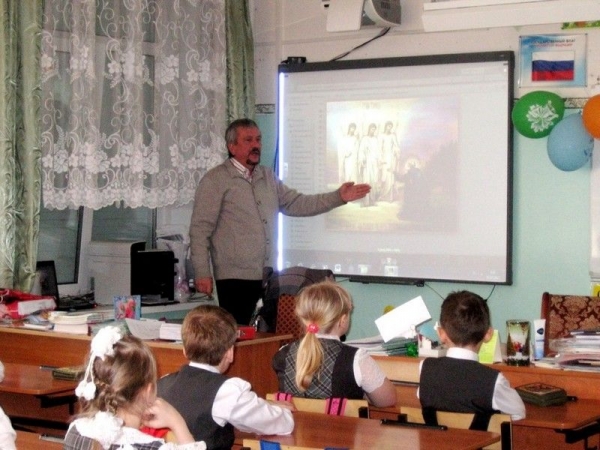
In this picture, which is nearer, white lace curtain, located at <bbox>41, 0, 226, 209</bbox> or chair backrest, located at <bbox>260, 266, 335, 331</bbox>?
chair backrest, located at <bbox>260, 266, 335, 331</bbox>

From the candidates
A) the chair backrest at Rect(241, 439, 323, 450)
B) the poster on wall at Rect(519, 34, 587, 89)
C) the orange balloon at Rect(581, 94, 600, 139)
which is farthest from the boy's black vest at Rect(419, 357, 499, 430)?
the poster on wall at Rect(519, 34, 587, 89)

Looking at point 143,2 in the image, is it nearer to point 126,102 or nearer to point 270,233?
point 126,102

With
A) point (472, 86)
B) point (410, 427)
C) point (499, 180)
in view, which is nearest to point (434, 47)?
point (472, 86)

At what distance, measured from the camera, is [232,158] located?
5930mm

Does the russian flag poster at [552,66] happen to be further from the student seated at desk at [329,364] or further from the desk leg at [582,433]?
the desk leg at [582,433]

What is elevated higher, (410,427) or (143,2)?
(143,2)

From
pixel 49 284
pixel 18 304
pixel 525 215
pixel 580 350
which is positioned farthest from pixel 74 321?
pixel 525 215

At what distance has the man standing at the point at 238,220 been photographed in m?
A: 5.87

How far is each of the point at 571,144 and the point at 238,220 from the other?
192cm

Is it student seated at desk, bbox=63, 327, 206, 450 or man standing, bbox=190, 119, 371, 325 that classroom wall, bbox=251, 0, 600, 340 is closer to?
man standing, bbox=190, 119, 371, 325

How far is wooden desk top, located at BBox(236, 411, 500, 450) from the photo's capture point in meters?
2.99

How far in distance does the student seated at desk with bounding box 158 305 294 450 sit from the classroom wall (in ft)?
9.15

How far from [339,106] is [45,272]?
211 centimetres

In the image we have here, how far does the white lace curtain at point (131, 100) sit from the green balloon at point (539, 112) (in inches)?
74.6
